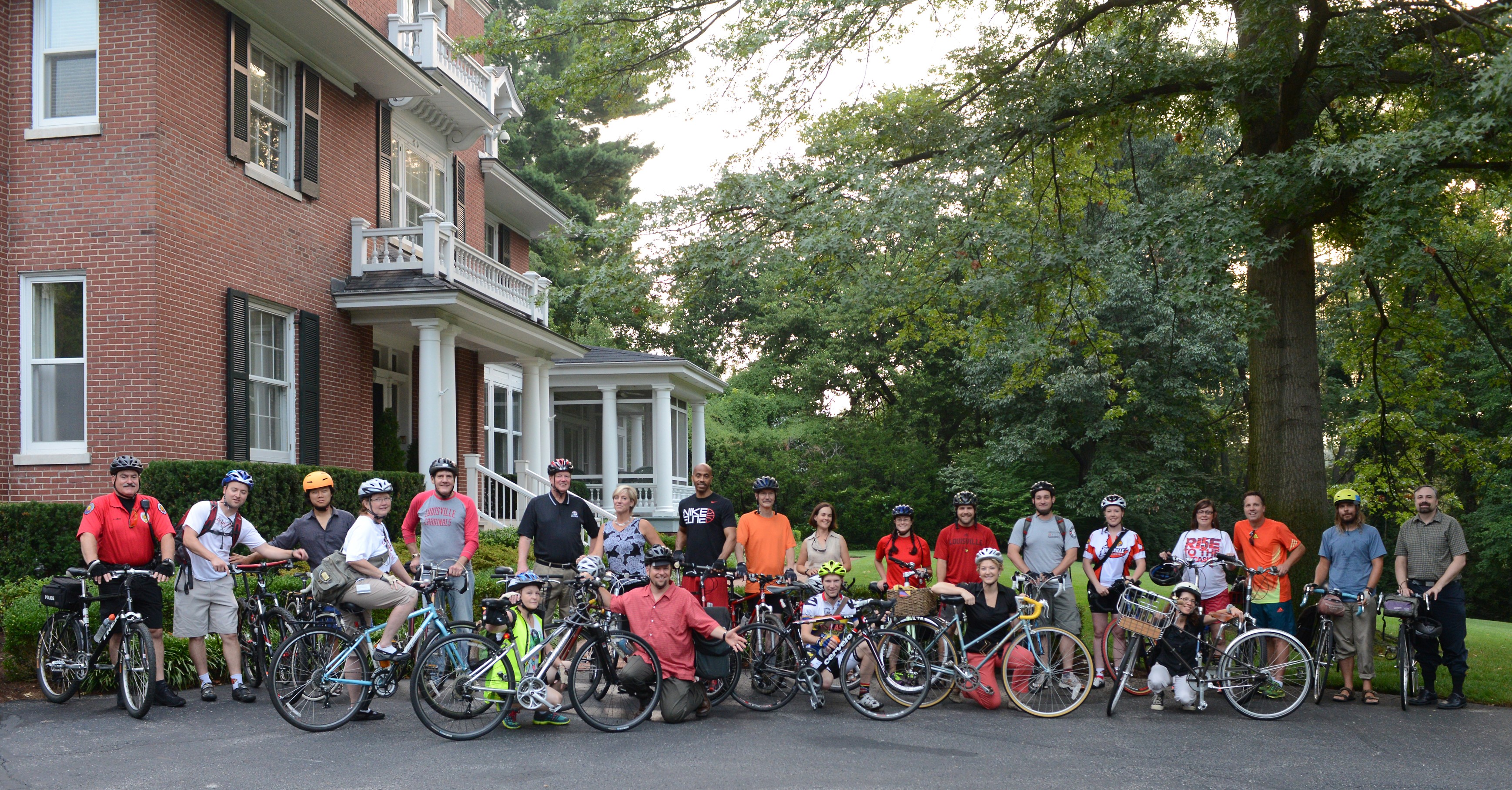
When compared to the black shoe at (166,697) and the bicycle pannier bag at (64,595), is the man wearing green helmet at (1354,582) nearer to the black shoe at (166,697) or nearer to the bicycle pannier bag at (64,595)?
the black shoe at (166,697)

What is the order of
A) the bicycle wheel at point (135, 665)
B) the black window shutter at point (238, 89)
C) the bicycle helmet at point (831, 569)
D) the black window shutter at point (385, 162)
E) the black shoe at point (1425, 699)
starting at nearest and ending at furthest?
the bicycle wheel at point (135, 665), the bicycle helmet at point (831, 569), the black shoe at point (1425, 699), the black window shutter at point (238, 89), the black window shutter at point (385, 162)

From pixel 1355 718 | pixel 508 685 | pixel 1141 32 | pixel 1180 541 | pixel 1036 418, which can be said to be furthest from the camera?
pixel 1036 418

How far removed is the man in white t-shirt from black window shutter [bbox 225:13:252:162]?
6.49 metres

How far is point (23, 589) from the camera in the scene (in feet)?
36.2

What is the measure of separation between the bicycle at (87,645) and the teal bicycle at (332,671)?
1.18 metres

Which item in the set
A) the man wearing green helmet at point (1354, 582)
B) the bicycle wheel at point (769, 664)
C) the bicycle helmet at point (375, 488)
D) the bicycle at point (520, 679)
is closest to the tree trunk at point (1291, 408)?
the man wearing green helmet at point (1354, 582)

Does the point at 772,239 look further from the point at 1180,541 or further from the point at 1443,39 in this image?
the point at 1443,39

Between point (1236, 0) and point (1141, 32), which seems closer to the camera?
point (1236, 0)

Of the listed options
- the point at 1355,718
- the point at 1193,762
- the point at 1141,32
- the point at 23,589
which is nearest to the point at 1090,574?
the point at 1355,718

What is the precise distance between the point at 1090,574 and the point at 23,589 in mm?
9520

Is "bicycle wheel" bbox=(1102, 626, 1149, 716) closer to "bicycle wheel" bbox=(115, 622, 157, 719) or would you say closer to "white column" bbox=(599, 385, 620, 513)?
"bicycle wheel" bbox=(115, 622, 157, 719)

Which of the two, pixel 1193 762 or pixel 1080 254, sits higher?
pixel 1080 254

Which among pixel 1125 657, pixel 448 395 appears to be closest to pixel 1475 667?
pixel 1125 657

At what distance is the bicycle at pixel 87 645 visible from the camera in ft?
29.3
